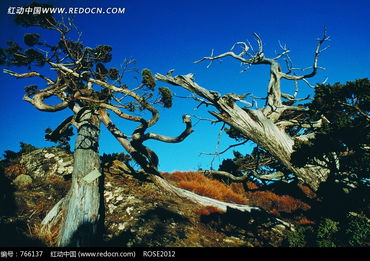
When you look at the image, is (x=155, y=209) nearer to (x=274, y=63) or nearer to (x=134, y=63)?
(x=134, y=63)

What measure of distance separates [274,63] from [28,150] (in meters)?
13.2

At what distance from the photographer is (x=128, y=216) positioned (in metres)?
7.64

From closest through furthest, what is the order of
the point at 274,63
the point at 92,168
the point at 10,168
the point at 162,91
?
the point at 92,168 → the point at 274,63 → the point at 162,91 → the point at 10,168

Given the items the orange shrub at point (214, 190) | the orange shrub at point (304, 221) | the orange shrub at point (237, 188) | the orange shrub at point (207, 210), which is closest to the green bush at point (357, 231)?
the orange shrub at point (304, 221)

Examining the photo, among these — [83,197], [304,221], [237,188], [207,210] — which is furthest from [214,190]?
[83,197]

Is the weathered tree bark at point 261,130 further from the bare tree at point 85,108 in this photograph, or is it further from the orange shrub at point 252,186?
the orange shrub at point 252,186

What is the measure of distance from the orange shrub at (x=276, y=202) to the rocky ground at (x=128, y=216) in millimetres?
3007

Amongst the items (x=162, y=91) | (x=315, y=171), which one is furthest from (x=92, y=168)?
(x=315, y=171)

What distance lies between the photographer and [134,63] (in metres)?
9.94

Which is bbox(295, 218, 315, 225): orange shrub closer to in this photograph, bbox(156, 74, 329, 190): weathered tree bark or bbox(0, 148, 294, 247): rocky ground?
bbox(0, 148, 294, 247): rocky ground

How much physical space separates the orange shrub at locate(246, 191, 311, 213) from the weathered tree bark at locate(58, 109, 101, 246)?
25.4 ft

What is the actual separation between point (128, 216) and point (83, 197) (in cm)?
159

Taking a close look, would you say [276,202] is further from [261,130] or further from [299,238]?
[261,130]

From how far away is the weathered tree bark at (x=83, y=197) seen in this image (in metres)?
5.91
